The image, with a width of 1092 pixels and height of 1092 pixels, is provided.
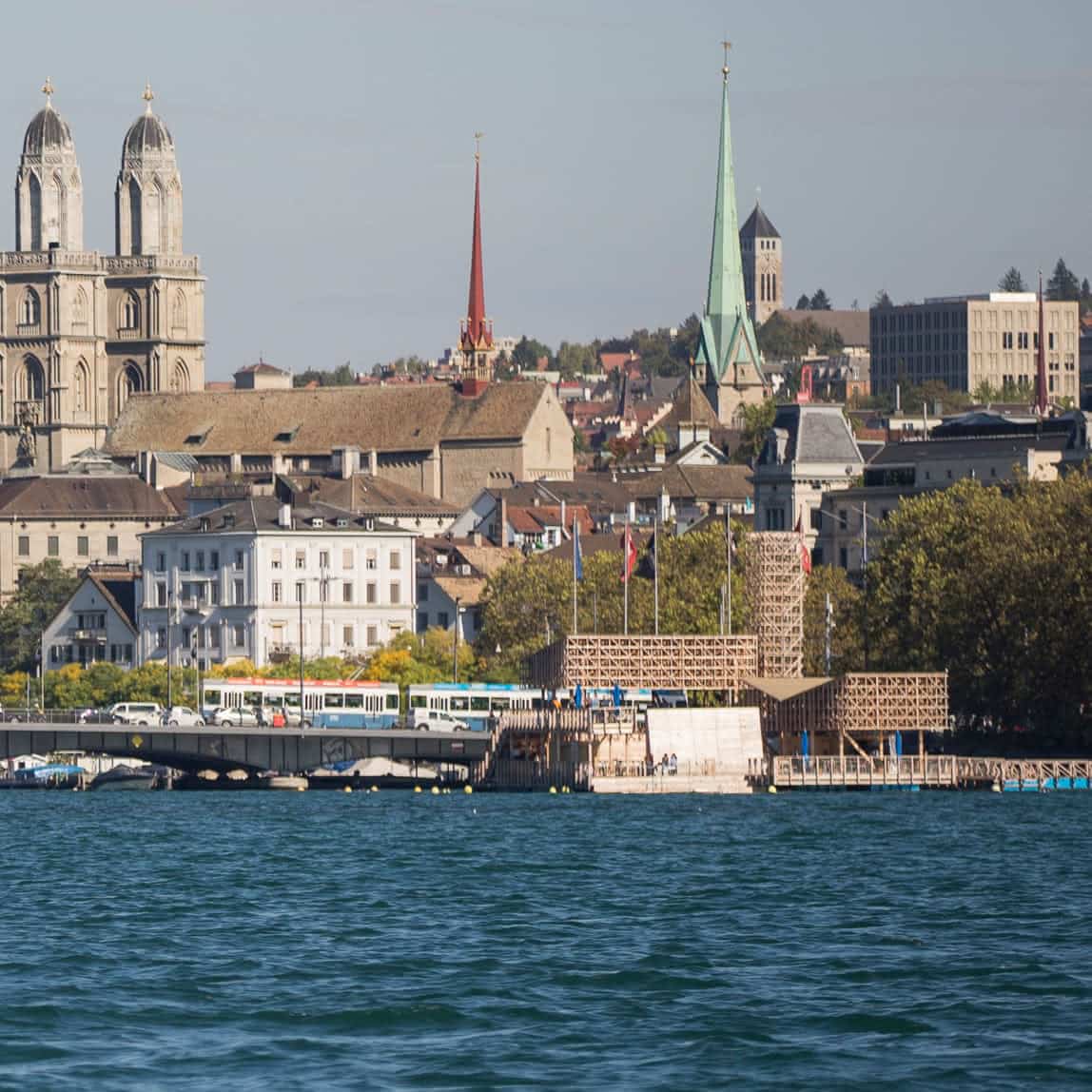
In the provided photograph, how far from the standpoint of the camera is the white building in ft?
573

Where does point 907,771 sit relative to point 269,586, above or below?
below

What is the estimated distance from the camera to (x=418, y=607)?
180500 millimetres

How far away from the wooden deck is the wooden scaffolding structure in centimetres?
488

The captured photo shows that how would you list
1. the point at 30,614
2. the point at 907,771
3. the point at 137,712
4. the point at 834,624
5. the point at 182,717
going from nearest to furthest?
the point at 907,771, the point at 834,624, the point at 182,717, the point at 137,712, the point at 30,614

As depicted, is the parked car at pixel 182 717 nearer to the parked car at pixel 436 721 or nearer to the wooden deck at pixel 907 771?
the parked car at pixel 436 721

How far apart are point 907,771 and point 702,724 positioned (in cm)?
726

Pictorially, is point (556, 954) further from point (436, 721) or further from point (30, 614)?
point (30, 614)

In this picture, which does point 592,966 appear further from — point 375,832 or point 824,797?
point 824,797

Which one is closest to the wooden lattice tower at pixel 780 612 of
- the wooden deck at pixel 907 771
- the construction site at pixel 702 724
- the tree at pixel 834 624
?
the tree at pixel 834 624

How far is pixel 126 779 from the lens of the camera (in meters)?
137

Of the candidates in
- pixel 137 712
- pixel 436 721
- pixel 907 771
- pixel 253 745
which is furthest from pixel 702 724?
pixel 137 712

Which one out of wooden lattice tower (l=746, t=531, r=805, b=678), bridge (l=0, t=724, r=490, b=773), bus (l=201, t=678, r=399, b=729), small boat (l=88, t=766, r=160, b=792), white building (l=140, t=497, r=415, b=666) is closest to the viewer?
bridge (l=0, t=724, r=490, b=773)

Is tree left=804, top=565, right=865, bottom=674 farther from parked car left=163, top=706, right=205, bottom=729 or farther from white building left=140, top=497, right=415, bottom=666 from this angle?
white building left=140, top=497, right=415, bottom=666

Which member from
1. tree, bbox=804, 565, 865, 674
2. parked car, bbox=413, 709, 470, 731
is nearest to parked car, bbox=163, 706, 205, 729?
parked car, bbox=413, 709, 470, 731
